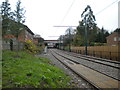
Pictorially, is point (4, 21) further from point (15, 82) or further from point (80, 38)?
point (80, 38)

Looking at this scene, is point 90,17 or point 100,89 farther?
point 90,17

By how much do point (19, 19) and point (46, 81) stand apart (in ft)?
35.9

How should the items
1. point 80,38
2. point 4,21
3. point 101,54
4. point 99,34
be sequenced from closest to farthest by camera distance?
point 4,21
point 101,54
point 80,38
point 99,34

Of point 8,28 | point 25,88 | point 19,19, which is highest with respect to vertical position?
point 19,19

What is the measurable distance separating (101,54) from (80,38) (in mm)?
36842

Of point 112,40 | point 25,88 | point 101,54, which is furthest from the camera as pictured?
point 112,40

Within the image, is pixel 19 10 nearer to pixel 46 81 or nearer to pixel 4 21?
pixel 4 21

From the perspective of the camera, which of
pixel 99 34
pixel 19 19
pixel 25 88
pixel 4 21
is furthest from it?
pixel 99 34

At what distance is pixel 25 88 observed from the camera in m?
5.12

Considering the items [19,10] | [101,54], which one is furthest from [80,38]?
[19,10]

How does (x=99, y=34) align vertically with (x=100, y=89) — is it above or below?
above

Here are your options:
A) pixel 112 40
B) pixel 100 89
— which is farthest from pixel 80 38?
pixel 100 89

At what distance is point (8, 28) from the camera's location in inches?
519

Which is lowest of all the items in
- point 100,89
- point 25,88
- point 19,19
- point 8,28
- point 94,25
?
point 100,89
